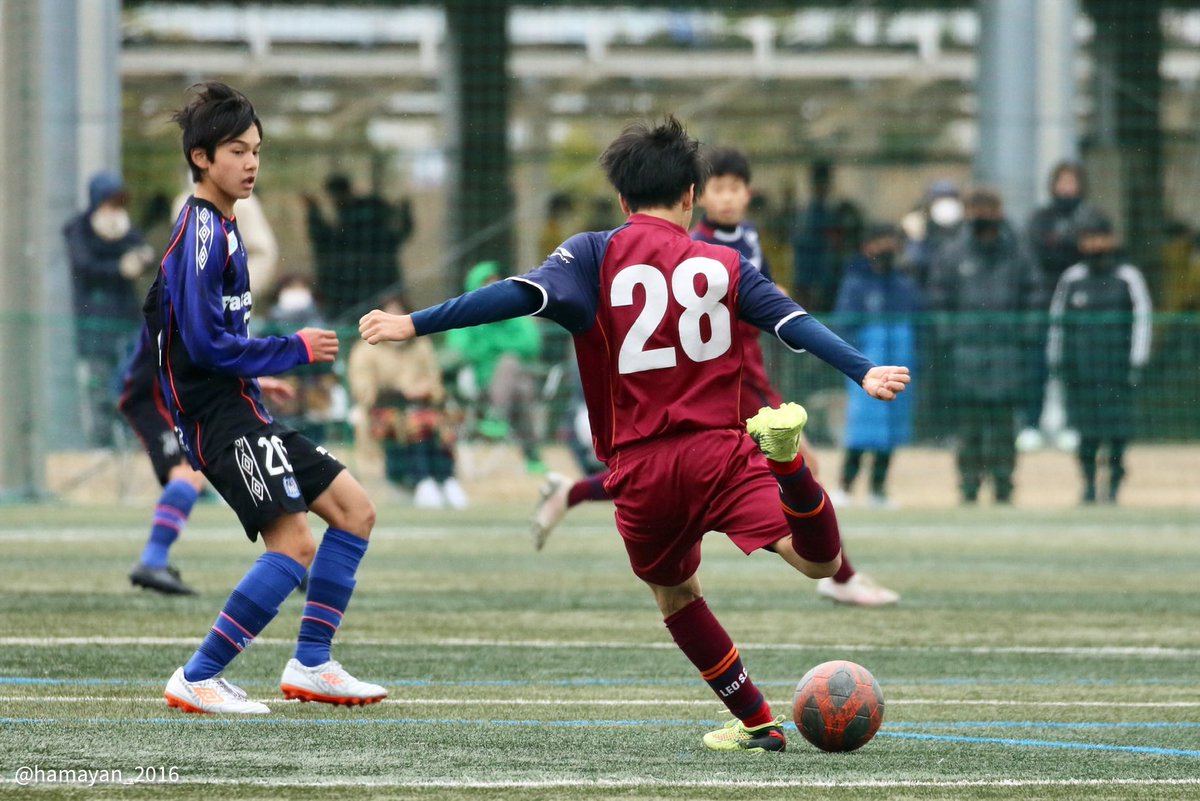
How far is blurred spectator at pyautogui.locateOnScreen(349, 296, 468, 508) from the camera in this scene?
15.6 metres

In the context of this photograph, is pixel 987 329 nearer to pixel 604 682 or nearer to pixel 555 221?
pixel 555 221

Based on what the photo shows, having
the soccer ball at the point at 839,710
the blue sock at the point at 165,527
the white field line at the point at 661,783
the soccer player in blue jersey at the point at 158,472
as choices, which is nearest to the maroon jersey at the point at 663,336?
the soccer ball at the point at 839,710

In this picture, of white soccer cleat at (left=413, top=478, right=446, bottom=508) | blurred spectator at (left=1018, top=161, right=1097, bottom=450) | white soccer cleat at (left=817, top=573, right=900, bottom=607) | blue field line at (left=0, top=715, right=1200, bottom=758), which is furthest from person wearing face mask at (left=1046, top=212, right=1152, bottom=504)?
blue field line at (left=0, top=715, right=1200, bottom=758)

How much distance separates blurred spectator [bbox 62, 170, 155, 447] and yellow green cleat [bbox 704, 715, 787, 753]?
10569 mm

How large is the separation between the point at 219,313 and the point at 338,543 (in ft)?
2.65

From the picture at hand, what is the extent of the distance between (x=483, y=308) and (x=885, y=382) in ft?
3.33

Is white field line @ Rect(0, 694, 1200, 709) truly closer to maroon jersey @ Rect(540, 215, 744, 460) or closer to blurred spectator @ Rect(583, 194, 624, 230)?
maroon jersey @ Rect(540, 215, 744, 460)

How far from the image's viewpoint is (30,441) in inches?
587

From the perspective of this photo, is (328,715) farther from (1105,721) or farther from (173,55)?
(173,55)

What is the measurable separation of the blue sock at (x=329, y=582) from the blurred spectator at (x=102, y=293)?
9.42 m

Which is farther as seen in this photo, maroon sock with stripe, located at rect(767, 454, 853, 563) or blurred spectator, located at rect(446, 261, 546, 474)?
blurred spectator, located at rect(446, 261, 546, 474)

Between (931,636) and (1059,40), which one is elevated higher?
(1059,40)

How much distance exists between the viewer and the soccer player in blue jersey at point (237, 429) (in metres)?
5.54

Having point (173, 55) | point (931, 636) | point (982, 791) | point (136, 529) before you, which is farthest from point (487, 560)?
point (173, 55)
